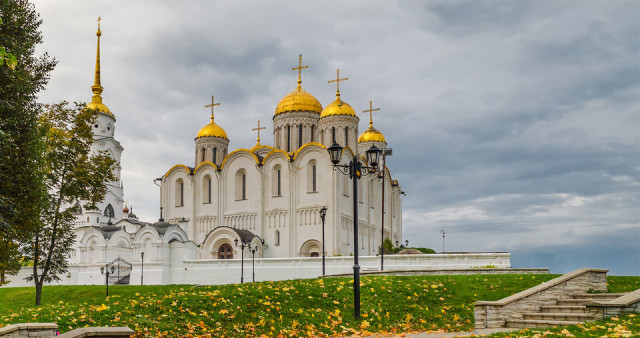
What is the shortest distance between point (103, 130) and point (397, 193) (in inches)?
1184

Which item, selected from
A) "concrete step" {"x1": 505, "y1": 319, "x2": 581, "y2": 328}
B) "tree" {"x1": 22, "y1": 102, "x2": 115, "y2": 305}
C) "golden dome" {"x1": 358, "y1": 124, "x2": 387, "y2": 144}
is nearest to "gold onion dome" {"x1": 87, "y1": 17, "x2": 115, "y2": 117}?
"golden dome" {"x1": 358, "y1": 124, "x2": 387, "y2": 144}

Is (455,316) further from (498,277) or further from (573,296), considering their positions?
(498,277)

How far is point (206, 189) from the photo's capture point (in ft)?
171

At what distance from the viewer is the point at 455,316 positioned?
1411cm

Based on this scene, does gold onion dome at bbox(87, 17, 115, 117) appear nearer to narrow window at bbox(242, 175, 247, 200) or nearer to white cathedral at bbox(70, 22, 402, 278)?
white cathedral at bbox(70, 22, 402, 278)

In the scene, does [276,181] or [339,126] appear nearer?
[276,181]

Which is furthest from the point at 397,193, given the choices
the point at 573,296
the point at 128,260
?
the point at 573,296

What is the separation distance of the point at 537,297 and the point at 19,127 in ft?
50.8

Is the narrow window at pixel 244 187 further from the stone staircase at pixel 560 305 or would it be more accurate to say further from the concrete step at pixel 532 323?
the concrete step at pixel 532 323

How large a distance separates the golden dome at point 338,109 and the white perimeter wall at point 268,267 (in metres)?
14.8

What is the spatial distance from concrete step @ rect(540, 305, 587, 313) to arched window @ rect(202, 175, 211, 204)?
40547 millimetres

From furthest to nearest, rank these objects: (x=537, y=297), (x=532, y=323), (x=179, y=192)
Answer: (x=179, y=192) < (x=537, y=297) < (x=532, y=323)

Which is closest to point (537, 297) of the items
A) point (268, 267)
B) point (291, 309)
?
point (291, 309)

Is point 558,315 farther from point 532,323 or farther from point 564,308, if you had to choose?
point 564,308
